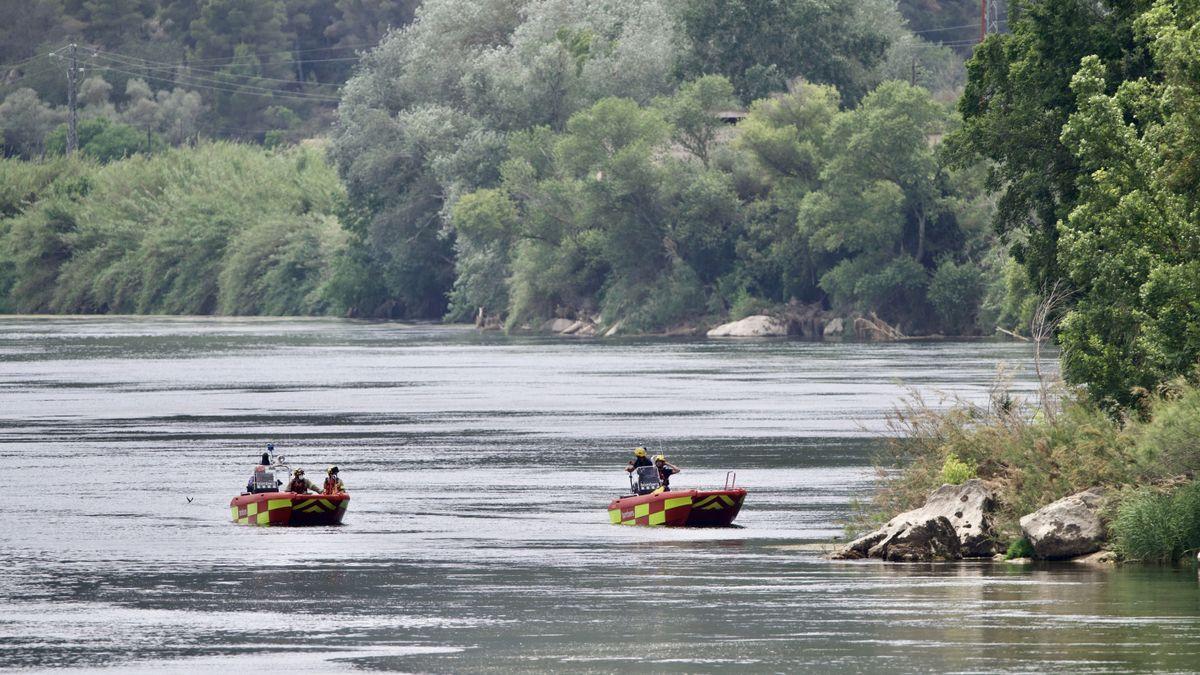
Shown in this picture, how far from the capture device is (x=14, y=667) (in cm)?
2400

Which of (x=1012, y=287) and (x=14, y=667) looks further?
(x=1012, y=287)

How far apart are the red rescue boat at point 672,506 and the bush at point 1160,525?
822 cm

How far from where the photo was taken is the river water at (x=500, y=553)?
24.6 metres

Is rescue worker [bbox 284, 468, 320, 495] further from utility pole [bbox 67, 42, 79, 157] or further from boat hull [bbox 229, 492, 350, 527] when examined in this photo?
utility pole [bbox 67, 42, 79, 157]

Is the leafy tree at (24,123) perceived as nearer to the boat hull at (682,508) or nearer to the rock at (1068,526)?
the boat hull at (682,508)

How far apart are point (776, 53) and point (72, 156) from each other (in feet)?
203

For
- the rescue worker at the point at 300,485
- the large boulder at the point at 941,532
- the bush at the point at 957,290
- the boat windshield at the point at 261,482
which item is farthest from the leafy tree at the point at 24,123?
the large boulder at the point at 941,532

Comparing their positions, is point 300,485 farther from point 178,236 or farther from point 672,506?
point 178,236

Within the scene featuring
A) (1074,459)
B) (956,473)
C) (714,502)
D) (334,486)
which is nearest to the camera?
(1074,459)

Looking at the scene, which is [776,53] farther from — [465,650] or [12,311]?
[465,650]

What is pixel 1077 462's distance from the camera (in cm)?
3177

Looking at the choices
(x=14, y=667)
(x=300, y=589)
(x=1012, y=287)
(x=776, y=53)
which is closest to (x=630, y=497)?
(x=300, y=589)

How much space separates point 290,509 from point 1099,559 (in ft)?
47.1

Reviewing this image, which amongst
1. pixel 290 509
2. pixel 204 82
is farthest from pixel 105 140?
pixel 290 509
